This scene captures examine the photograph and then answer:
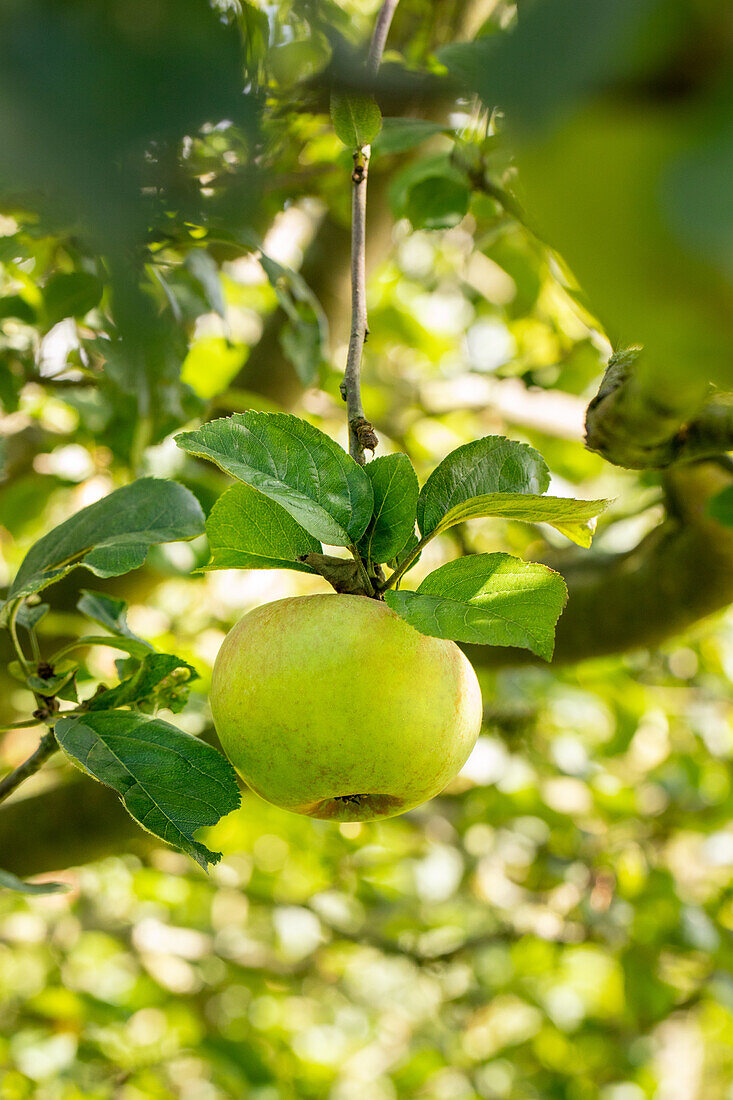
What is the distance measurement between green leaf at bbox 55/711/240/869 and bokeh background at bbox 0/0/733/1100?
0.29 meters

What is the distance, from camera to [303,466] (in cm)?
56

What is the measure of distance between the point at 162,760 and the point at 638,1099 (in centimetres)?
240

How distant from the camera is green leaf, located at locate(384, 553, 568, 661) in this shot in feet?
1.59

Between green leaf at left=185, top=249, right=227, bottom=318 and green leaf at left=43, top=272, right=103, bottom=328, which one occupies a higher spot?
green leaf at left=185, top=249, right=227, bottom=318

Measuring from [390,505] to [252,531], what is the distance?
0.10m

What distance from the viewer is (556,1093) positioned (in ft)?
6.72

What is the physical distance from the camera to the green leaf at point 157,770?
0.53m

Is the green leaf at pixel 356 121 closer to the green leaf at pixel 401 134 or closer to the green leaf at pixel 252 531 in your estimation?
the green leaf at pixel 252 531

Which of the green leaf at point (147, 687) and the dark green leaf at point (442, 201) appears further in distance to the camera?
the dark green leaf at point (442, 201)

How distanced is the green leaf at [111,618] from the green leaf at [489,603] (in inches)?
10.5

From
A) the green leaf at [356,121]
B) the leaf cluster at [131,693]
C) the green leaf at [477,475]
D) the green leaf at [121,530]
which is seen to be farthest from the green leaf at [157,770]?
the green leaf at [356,121]

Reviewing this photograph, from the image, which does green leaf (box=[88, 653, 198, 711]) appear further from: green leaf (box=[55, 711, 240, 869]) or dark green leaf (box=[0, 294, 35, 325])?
dark green leaf (box=[0, 294, 35, 325])

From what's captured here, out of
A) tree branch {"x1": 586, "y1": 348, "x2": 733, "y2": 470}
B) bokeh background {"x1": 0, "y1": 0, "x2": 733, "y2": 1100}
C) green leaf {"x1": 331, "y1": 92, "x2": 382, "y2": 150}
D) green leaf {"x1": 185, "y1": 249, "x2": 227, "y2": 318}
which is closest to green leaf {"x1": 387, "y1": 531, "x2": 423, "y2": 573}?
tree branch {"x1": 586, "y1": 348, "x2": 733, "y2": 470}

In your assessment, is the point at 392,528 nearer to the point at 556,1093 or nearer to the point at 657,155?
the point at 657,155
